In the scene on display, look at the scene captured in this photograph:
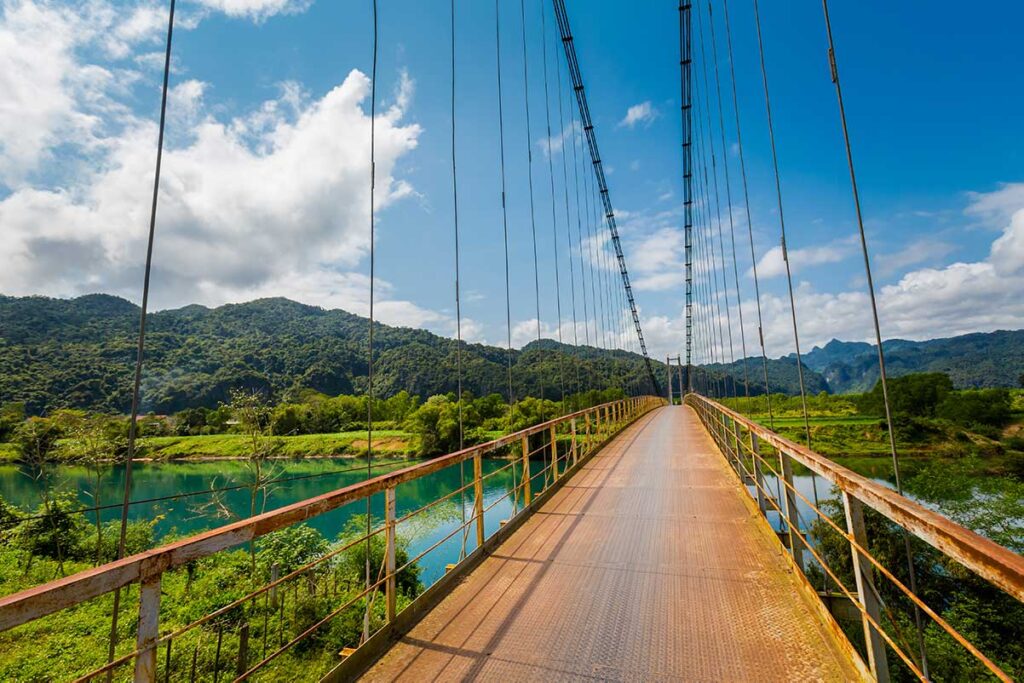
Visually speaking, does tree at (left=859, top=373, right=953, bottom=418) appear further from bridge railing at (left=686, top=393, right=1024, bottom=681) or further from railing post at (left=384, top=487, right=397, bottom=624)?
railing post at (left=384, top=487, right=397, bottom=624)

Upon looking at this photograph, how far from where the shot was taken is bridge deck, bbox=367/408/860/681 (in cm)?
203

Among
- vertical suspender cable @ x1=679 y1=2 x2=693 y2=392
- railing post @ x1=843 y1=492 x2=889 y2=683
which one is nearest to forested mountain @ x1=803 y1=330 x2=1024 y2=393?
vertical suspender cable @ x1=679 y1=2 x2=693 y2=392

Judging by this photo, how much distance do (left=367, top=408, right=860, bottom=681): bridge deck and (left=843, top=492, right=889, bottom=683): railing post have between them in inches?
5.6

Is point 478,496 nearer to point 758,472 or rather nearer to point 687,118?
point 758,472

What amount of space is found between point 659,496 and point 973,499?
802 inches

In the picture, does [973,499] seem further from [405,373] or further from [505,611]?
[405,373]

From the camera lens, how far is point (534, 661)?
209 cm

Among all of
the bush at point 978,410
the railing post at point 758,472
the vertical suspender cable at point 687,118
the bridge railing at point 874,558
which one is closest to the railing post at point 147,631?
the bridge railing at point 874,558

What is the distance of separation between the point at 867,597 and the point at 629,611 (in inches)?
44.1

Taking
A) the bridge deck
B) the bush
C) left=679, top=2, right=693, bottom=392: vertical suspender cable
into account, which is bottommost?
the bush

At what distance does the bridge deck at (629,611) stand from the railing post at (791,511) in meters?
0.15

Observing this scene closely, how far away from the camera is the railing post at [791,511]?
277 cm

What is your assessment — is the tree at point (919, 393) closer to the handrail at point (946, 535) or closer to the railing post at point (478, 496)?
the railing post at point (478, 496)

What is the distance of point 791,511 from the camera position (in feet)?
9.23
